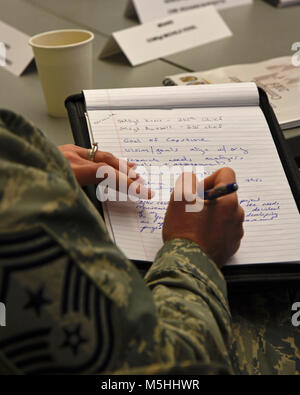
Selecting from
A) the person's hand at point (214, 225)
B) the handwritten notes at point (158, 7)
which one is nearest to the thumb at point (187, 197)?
the person's hand at point (214, 225)

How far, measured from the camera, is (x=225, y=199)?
0.52 meters

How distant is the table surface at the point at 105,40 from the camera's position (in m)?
0.91

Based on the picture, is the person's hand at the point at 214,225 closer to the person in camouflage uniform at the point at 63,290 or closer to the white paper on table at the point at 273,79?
the person in camouflage uniform at the point at 63,290

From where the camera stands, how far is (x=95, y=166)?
1.89 feet

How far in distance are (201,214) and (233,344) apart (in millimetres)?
147

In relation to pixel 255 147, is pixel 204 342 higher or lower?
lower

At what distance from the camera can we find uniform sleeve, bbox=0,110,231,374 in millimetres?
319

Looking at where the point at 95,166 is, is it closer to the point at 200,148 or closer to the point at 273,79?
the point at 200,148

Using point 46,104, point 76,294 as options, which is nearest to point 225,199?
point 76,294

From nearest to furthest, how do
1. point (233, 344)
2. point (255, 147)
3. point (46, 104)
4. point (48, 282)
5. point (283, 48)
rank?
point (48, 282) → point (233, 344) → point (255, 147) → point (46, 104) → point (283, 48)

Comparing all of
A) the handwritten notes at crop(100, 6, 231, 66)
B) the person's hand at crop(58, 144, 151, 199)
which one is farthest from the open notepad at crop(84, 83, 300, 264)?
the handwritten notes at crop(100, 6, 231, 66)

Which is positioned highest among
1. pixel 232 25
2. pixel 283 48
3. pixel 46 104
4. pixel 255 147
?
pixel 232 25

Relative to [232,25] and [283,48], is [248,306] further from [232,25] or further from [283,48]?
[232,25]

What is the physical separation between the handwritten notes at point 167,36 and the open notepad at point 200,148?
14.9 inches
